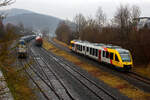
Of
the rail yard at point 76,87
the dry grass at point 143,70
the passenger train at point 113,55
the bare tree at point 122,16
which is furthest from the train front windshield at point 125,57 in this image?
the bare tree at point 122,16

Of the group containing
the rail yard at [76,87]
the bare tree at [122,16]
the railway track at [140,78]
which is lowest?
the railway track at [140,78]

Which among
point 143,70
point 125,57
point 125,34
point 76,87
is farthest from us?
point 125,34

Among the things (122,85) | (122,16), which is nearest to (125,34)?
(122,16)

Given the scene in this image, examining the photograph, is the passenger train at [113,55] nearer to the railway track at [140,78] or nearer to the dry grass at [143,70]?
the railway track at [140,78]

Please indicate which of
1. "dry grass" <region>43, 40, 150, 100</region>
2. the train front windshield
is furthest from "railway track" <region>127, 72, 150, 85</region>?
"dry grass" <region>43, 40, 150, 100</region>

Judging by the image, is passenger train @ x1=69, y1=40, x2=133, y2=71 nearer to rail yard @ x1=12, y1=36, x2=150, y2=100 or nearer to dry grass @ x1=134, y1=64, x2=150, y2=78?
rail yard @ x1=12, y1=36, x2=150, y2=100

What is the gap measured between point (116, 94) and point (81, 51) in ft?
68.7

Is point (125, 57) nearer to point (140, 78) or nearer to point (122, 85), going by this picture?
point (140, 78)

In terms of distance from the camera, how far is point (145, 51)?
2423 centimetres

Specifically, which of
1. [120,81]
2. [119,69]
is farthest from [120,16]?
[120,81]

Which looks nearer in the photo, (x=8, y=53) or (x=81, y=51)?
(x=8, y=53)

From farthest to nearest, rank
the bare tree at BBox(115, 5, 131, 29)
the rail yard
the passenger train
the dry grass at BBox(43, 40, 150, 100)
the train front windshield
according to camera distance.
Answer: the bare tree at BBox(115, 5, 131, 29)
the train front windshield
the passenger train
the dry grass at BBox(43, 40, 150, 100)
the rail yard

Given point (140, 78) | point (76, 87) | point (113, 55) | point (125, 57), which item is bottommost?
point (140, 78)

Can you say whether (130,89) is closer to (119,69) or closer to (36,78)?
(119,69)
